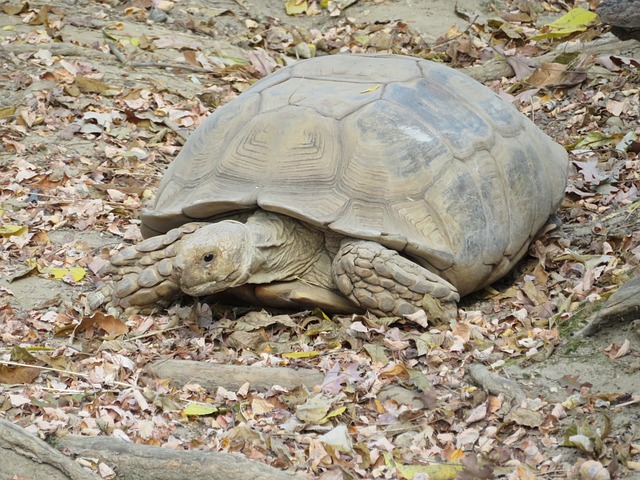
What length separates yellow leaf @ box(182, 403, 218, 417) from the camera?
12.9ft

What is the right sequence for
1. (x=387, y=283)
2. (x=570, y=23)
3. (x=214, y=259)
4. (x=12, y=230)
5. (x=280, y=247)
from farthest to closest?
(x=570, y=23)
(x=12, y=230)
(x=280, y=247)
(x=387, y=283)
(x=214, y=259)

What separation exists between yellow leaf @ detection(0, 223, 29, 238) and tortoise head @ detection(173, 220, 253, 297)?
4.65ft

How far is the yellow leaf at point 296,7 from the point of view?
10.3 metres

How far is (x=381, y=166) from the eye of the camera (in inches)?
196

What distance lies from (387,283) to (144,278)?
1.22 m

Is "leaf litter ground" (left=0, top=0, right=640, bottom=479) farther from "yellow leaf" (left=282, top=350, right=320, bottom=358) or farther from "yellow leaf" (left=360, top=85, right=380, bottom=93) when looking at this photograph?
"yellow leaf" (left=360, top=85, right=380, bottom=93)

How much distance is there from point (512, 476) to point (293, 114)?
2519 millimetres

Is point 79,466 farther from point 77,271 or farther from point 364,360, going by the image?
point 77,271

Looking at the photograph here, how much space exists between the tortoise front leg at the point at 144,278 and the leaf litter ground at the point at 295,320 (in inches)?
3.8

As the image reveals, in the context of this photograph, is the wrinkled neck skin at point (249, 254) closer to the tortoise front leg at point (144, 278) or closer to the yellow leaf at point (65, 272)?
the tortoise front leg at point (144, 278)

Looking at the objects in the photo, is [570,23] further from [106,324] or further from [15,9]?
[106,324]

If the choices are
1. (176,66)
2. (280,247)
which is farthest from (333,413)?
(176,66)

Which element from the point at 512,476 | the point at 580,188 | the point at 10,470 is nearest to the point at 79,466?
the point at 10,470

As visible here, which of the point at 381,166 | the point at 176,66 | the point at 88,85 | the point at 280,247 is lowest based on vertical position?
the point at 176,66
